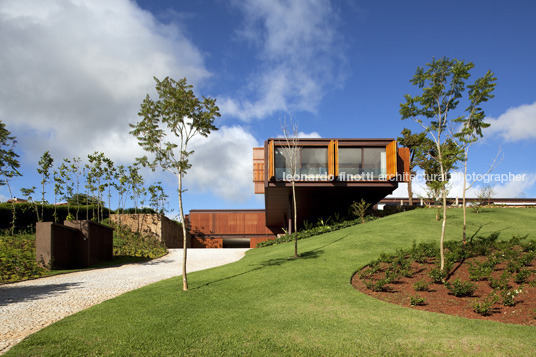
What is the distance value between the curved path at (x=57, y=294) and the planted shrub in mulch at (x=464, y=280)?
7.15 meters

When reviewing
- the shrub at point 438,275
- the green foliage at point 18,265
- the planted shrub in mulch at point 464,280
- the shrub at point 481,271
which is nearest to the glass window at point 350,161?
the planted shrub in mulch at point 464,280

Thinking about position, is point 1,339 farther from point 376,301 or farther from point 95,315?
point 376,301

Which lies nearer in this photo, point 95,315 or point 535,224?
point 95,315

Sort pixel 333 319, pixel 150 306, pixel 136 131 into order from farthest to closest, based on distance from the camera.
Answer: pixel 136 131, pixel 150 306, pixel 333 319

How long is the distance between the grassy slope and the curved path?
2.10 feet

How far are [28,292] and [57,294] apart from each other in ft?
3.74

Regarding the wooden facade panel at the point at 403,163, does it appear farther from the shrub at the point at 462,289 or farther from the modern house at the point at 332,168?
the shrub at the point at 462,289

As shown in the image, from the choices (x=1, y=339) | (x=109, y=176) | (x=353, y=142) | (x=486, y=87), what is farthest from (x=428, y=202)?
(x=1, y=339)

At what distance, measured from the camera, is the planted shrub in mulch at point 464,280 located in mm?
6902

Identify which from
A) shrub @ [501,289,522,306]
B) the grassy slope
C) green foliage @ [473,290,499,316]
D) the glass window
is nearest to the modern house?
the glass window

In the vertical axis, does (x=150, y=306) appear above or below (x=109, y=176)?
below

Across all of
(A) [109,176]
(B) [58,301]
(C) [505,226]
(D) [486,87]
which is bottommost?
(B) [58,301]

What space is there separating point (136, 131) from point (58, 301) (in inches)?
195

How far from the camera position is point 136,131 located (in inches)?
376
